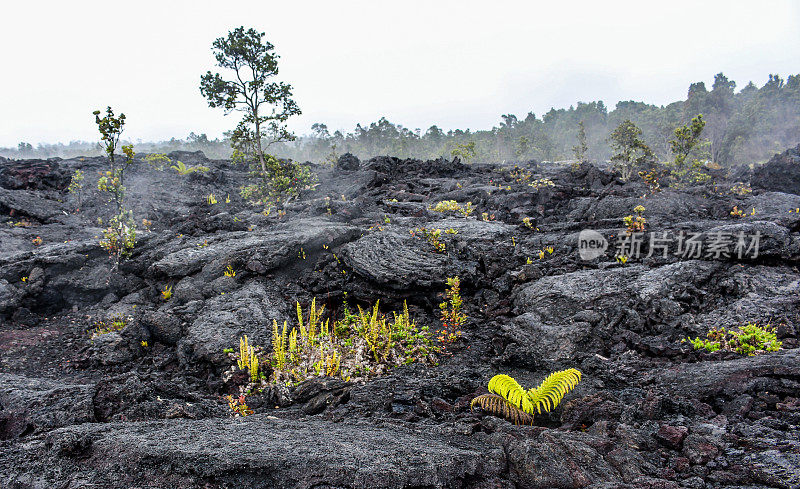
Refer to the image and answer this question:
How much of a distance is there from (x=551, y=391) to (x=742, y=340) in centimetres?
405

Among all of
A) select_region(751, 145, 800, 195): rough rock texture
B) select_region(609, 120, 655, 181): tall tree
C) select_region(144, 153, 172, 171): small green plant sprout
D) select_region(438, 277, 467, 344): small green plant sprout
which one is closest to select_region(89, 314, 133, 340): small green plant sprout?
select_region(438, 277, 467, 344): small green plant sprout

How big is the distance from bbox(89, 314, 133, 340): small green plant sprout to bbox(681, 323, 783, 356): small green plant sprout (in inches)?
501

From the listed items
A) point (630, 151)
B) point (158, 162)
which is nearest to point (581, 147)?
point (630, 151)

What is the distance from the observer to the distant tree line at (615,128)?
6462 centimetres

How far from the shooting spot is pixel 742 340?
602 cm

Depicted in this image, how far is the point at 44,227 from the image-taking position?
13.7 metres

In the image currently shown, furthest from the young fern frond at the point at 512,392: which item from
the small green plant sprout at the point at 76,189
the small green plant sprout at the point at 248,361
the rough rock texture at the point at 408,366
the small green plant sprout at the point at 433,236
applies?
the small green plant sprout at the point at 76,189

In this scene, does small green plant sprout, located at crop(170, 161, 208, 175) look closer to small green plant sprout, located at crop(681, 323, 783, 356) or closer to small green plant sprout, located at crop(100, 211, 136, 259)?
small green plant sprout, located at crop(100, 211, 136, 259)

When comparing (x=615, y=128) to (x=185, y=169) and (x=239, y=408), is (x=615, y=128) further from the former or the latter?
(x=239, y=408)

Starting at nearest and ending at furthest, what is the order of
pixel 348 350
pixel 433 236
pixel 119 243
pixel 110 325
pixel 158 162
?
pixel 348 350
pixel 110 325
pixel 119 243
pixel 433 236
pixel 158 162

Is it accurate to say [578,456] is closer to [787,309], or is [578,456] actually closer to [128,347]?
[787,309]

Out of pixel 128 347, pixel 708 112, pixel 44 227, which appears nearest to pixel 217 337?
pixel 128 347

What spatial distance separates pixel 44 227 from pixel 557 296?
1913cm

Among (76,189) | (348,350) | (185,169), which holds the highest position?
(185,169)
